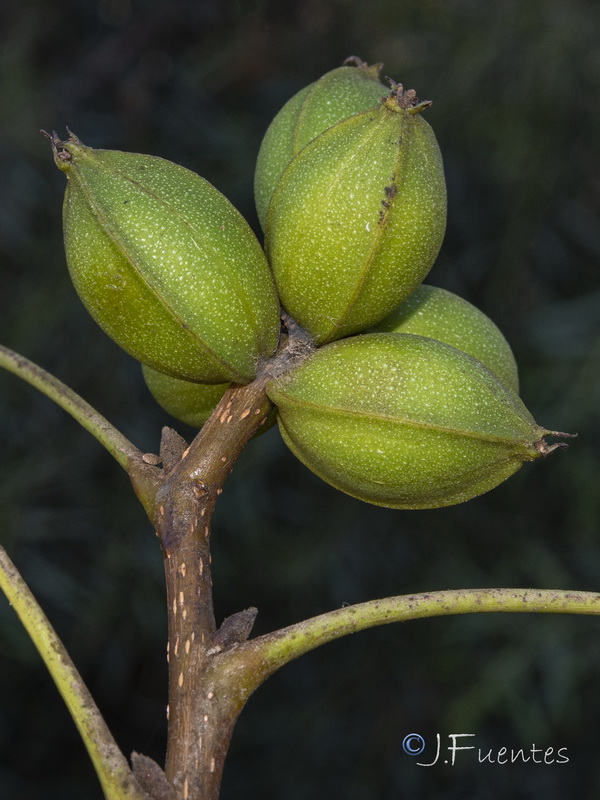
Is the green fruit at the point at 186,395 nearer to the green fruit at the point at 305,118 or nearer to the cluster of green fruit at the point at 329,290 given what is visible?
the cluster of green fruit at the point at 329,290

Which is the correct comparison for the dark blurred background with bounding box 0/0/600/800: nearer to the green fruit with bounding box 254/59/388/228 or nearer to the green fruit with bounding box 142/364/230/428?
the green fruit with bounding box 142/364/230/428

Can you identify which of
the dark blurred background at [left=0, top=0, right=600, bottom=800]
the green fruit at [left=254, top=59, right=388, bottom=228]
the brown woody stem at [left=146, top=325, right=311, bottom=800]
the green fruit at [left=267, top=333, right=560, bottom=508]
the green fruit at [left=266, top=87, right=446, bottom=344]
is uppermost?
the dark blurred background at [left=0, top=0, right=600, bottom=800]

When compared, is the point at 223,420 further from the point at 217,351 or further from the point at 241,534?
the point at 241,534

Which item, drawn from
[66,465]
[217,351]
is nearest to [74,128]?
[66,465]

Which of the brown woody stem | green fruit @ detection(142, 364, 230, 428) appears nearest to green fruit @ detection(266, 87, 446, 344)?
the brown woody stem

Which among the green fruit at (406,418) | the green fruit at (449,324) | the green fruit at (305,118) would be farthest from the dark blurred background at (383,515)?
the green fruit at (406,418)

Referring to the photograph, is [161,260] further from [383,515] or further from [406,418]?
[383,515]
